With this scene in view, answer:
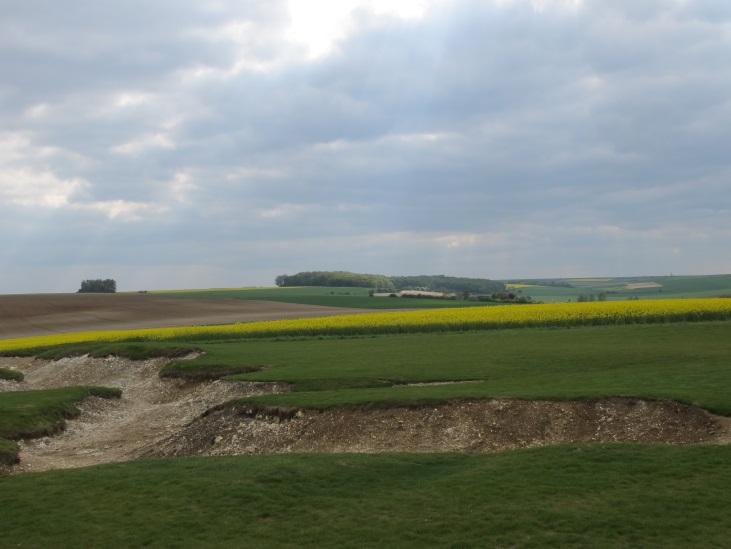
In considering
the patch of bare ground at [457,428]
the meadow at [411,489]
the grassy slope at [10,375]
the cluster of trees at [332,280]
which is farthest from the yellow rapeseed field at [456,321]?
the cluster of trees at [332,280]

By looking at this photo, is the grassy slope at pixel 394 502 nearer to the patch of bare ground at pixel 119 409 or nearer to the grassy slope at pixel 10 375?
the patch of bare ground at pixel 119 409

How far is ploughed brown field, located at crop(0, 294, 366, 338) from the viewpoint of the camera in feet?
240

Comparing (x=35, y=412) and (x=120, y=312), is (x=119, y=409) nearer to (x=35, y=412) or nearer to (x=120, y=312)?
(x=35, y=412)

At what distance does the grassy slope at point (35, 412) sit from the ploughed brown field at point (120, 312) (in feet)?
131

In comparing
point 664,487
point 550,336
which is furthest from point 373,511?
point 550,336

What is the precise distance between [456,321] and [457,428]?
96.7 feet

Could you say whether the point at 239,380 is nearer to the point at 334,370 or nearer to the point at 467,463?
the point at 334,370

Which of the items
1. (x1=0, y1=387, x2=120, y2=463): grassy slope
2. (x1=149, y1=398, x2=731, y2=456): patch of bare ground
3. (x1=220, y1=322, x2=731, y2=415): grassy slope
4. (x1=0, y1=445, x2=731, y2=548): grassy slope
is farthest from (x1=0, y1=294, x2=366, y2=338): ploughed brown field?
(x1=0, y1=445, x2=731, y2=548): grassy slope

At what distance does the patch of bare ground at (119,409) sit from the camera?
69.3ft

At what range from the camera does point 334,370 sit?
92.1ft

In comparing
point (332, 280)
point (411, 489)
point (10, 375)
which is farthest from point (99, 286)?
point (411, 489)

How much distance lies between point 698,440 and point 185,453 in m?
14.8

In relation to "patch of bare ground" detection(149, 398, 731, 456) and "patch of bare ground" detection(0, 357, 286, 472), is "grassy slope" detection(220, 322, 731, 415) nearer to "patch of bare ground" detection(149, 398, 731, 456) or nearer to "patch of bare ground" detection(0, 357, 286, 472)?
"patch of bare ground" detection(149, 398, 731, 456)

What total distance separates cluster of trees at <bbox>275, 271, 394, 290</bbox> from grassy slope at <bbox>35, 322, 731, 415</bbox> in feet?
457
